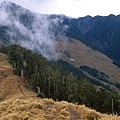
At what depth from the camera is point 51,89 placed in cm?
10144

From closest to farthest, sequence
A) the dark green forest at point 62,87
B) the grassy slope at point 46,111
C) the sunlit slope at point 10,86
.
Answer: the grassy slope at point 46,111 < the dark green forest at point 62,87 < the sunlit slope at point 10,86

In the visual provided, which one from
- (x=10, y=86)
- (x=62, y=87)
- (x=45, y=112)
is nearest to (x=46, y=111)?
(x=45, y=112)

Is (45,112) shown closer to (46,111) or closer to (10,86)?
(46,111)

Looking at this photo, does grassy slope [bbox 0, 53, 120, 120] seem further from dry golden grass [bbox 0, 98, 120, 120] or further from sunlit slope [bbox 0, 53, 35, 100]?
sunlit slope [bbox 0, 53, 35, 100]

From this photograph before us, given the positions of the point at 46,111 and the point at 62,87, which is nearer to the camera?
the point at 46,111

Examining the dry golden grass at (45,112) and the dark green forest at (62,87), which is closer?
the dry golden grass at (45,112)

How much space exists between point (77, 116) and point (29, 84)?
3658 inches

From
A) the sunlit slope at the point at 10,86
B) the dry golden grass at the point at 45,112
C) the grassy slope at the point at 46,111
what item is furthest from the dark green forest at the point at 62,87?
the dry golden grass at the point at 45,112

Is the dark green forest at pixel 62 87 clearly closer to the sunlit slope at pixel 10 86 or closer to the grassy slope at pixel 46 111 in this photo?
the sunlit slope at pixel 10 86

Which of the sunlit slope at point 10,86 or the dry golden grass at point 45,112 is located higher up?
the dry golden grass at point 45,112

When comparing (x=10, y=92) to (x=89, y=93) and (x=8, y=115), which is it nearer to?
(x=89, y=93)

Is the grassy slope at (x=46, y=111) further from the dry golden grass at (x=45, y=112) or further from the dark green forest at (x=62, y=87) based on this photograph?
the dark green forest at (x=62, y=87)

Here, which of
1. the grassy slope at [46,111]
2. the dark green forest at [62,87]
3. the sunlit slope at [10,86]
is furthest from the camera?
the sunlit slope at [10,86]

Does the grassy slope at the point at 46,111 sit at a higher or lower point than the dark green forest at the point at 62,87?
higher
